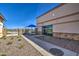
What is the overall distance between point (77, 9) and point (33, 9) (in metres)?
3.35

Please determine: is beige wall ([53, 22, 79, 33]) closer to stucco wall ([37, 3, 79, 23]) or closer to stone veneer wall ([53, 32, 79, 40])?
stone veneer wall ([53, 32, 79, 40])

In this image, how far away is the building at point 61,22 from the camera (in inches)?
473

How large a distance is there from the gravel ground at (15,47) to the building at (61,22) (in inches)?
63.8

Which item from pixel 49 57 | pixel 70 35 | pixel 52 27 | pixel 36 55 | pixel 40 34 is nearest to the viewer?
pixel 49 57

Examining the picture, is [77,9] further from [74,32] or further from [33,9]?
[33,9]

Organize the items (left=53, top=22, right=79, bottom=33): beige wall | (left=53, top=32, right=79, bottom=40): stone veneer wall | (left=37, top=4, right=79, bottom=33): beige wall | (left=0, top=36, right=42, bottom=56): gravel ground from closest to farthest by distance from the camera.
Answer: (left=0, top=36, right=42, bottom=56): gravel ground < (left=37, top=4, right=79, bottom=33): beige wall < (left=53, top=22, right=79, bottom=33): beige wall < (left=53, top=32, right=79, bottom=40): stone veneer wall

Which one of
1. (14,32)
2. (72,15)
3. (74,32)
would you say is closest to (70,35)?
(74,32)

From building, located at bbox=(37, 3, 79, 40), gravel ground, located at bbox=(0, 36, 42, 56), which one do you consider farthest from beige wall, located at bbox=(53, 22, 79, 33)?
gravel ground, located at bbox=(0, 36, 42, 56)

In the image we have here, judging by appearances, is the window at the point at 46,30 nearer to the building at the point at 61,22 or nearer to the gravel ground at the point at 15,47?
Result: the building at the point at 61,22

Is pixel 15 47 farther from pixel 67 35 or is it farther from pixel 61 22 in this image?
pixel 61 22

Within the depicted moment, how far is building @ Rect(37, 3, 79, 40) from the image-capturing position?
12.0m

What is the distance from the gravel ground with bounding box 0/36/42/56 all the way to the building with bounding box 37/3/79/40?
5.32 feet

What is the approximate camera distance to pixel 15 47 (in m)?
9.93

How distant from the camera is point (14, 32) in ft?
36.4
